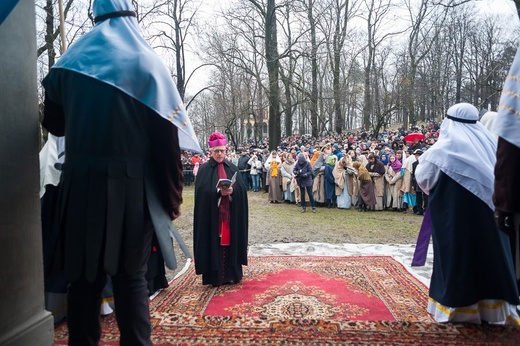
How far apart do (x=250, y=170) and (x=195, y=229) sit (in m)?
12.6

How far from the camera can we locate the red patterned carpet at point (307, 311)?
3.15 m

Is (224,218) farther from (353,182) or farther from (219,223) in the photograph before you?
(353,182)

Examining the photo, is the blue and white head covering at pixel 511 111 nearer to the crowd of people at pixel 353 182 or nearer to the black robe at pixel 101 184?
the black robe at pixel 101 184

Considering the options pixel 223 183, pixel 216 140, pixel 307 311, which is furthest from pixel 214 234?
pixel 307 311

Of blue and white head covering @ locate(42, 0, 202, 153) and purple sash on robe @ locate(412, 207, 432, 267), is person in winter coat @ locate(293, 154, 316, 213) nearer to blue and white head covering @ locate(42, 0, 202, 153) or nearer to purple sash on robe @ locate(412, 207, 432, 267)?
purple sash on robe @ locate(412, 207, 432, 267)

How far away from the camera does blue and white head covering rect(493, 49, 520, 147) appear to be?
2.02 m

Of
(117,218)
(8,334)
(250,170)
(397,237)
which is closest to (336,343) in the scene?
(117,218)

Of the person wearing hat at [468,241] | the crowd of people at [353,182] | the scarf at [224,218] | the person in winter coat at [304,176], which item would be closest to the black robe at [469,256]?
the person wearing hat at [468,241]

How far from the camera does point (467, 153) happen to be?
362 centimetres

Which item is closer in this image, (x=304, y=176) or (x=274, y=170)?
(x=304, y=176)

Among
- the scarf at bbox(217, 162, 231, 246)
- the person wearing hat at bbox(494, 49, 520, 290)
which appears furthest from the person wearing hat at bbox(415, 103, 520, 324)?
the scarf at bbox(217, 162, 231, 246)

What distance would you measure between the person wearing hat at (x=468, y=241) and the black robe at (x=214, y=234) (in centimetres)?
230

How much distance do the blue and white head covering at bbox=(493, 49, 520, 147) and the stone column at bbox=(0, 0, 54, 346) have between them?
2.66 m

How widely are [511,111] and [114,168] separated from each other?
2.04m
